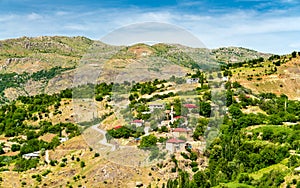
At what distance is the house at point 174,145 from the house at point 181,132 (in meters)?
0.53

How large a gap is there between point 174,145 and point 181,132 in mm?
1390

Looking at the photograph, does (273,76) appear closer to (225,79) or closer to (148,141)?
(225,79)

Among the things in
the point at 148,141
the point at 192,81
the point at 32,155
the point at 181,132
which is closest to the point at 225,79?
the point at 192,81

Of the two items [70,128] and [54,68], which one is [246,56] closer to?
[54,68]

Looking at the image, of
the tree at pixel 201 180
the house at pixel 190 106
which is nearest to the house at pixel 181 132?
the house at pixel 190 106

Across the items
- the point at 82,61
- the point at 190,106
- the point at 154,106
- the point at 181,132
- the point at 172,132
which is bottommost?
the point at 181,132

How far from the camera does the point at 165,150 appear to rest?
31.0 m

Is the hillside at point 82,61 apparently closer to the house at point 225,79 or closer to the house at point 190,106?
the house at point 225,79

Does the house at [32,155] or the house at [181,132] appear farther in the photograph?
the house at [32,155]

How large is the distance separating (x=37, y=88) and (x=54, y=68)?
17.4m

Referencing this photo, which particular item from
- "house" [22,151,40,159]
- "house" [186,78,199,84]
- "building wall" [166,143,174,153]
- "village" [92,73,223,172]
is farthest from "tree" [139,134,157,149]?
"house" [186,78,199,84]

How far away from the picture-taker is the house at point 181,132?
31812 mm

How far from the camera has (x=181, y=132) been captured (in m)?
32.3

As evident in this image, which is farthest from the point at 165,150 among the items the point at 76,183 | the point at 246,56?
the point at 246,56
